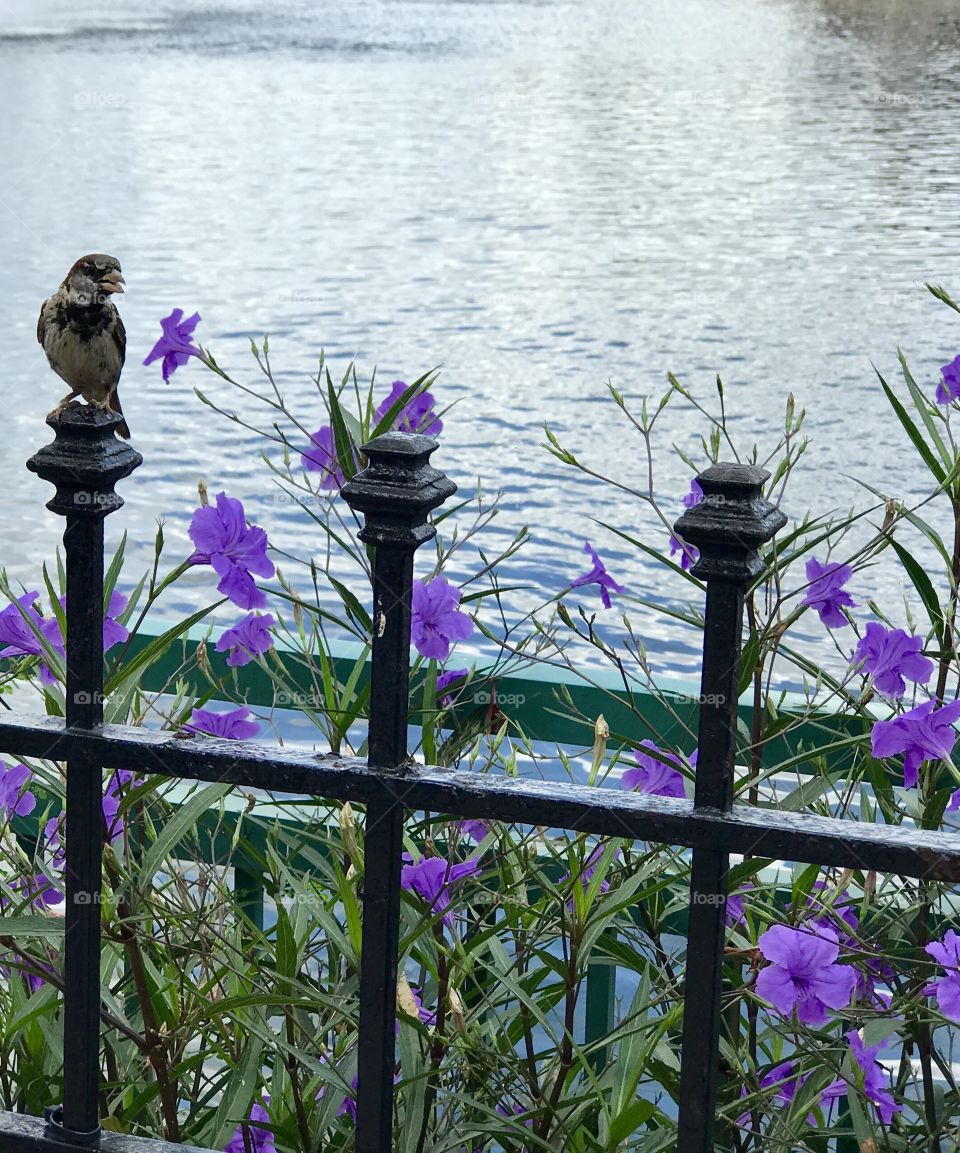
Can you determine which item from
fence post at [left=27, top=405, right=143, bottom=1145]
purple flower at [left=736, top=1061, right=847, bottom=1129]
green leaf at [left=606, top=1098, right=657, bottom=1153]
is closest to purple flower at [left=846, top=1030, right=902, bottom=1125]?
purple flower at [left=736, top=1061, right=847, bottom=1129]

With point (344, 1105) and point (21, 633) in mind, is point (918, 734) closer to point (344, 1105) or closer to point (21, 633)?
point (344, 1105)

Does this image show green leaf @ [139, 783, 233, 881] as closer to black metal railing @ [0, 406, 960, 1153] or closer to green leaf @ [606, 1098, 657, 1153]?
black metal railing @ [0, 406, 960, 1153]

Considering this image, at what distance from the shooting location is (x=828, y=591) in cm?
193

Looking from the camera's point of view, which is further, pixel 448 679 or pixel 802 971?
pixel 448 679

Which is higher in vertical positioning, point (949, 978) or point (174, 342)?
point (174, 342)

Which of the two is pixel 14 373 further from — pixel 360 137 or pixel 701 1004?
pixel 360 137

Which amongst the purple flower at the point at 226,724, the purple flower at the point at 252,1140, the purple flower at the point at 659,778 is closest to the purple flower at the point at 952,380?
the purple flower at the point at 659,778

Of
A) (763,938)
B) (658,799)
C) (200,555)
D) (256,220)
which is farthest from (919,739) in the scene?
(256,220)

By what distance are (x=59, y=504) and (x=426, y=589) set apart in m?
0.46

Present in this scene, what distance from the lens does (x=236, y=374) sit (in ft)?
23.9

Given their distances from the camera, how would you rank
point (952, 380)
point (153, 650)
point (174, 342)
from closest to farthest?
point (153, 650)
point (952, 380)
point (174, 342)

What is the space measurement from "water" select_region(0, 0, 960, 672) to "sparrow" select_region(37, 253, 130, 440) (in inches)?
98.3

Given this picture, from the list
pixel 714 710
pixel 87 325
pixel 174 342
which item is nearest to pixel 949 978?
pixel 714 710

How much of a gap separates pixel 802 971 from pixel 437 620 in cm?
54
